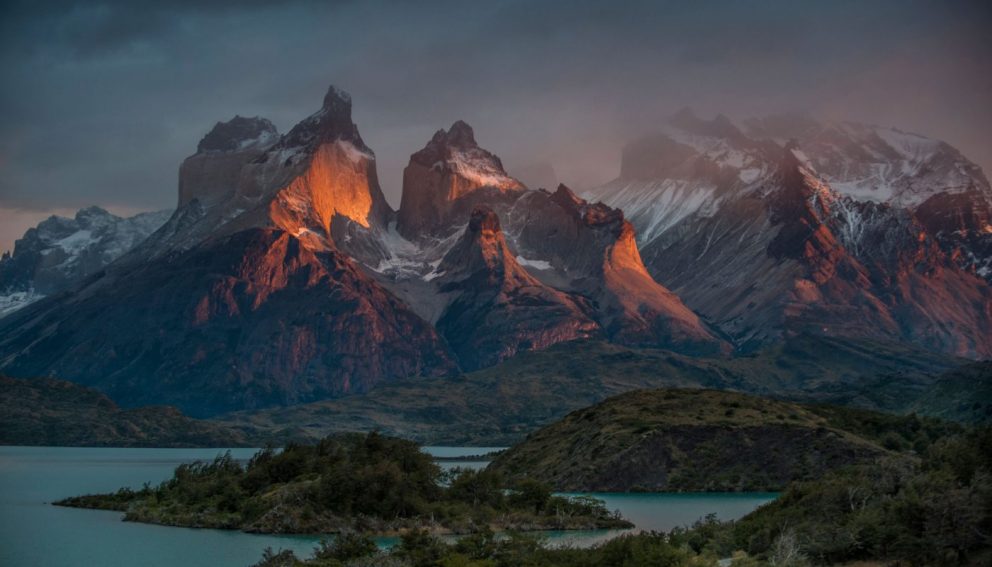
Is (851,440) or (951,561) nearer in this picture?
(951,561)

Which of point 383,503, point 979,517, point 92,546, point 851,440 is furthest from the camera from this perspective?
point 851,440

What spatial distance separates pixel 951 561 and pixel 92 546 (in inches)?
3309

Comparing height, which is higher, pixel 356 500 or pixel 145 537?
pixel 356 500

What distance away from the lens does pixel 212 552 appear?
119 metres

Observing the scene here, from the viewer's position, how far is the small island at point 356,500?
136m

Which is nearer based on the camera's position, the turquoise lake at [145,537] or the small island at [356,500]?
the turquoise lake at [145,537]

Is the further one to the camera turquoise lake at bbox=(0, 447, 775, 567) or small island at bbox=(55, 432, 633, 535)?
small island at bbox=(55, 432, 633, 535)

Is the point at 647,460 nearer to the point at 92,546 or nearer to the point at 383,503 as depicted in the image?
the point at 383,503

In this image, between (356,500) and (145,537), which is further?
(356,500)

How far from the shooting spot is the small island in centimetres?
13650

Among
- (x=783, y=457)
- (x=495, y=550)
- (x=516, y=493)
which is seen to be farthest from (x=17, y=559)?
(x=783, y=457)

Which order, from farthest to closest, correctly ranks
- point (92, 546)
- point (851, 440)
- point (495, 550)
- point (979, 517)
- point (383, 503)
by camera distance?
point (851, 440), point (383, 503), point (92, 546), point (495, 550), point (979, 517)

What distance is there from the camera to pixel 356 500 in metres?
140

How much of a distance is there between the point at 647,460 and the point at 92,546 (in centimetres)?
9970
